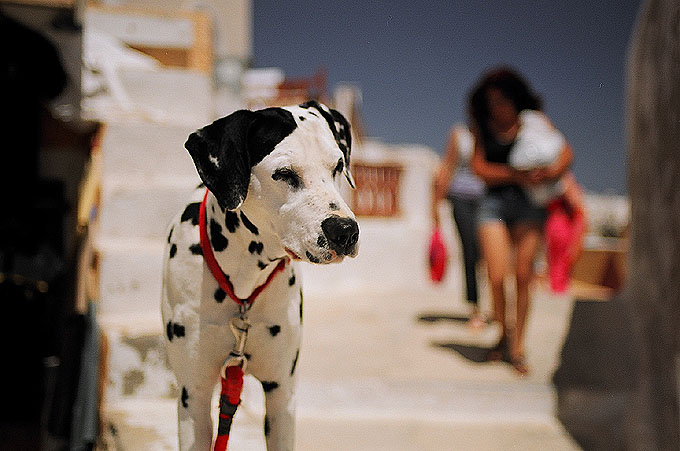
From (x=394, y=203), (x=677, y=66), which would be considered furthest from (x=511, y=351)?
(x=394, y=203)

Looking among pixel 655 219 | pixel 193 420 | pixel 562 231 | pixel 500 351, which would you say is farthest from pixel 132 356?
pixel 562 231

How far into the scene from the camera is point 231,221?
1.00m

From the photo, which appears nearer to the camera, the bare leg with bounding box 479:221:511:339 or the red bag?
the bare leg with bounding box 479:221:511:339

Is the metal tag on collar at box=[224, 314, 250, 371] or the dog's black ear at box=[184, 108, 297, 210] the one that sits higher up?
the dog's black ear at box=[184, 108, 297, 210]

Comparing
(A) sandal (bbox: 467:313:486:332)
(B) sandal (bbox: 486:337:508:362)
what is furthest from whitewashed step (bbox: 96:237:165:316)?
(A) sandal (bbox: 467:313:486:332)

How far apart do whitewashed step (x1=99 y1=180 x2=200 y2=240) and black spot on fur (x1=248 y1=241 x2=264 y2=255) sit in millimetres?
1174

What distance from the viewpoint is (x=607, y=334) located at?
10.7ft

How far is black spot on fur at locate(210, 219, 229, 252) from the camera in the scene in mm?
1014

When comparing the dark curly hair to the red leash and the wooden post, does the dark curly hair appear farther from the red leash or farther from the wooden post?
the red leash

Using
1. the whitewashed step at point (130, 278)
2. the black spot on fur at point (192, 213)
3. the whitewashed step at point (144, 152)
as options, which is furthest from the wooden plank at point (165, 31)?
the black spot on fur at point (192, 213)

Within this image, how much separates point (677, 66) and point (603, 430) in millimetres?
1929

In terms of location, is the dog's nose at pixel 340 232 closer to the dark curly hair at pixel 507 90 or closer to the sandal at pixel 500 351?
the dark curly hair at pixel 507 90

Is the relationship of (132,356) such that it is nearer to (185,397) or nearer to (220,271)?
(185,397)

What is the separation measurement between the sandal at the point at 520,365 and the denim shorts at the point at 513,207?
0.81 metres
